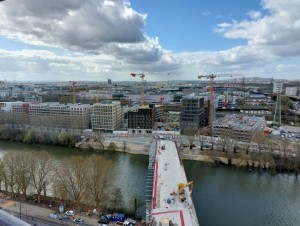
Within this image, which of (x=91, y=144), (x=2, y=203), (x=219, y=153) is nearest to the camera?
(x=2, y=203)

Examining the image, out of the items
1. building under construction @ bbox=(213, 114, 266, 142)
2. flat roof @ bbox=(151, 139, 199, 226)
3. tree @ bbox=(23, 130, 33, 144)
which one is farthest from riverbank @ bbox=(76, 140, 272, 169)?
flat roof @ bbox=(151, 139, 199, 226)

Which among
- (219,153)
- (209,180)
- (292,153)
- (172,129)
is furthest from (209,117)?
(209,180)

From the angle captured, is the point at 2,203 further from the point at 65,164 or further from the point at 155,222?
the point at 155,222

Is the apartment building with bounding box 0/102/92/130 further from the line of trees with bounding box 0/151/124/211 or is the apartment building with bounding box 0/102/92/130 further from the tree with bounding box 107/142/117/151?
the line of trees with bounding box 0/151/124/211

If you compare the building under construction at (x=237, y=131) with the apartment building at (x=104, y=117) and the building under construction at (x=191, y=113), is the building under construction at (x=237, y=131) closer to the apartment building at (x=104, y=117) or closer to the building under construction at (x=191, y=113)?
the building under construction at (x=191, y=113)

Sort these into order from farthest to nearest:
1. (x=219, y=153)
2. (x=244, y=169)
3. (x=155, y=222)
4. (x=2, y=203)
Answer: (x=219, y=153) → (x=244, y=169) → (x=2, y=203) → (x=155, y=222)

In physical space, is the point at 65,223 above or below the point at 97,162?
below

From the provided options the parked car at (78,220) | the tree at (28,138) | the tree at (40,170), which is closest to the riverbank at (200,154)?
the tree at (28,138)
